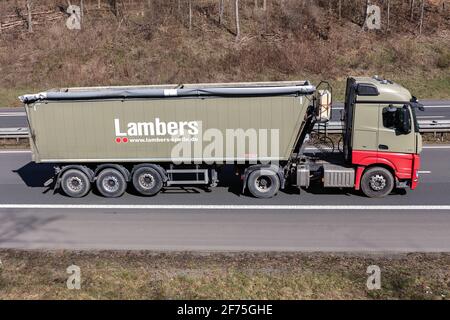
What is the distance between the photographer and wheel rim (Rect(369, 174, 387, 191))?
1204 centimetres

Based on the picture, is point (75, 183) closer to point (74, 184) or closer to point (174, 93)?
point (74, 184)

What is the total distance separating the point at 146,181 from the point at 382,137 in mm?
6299

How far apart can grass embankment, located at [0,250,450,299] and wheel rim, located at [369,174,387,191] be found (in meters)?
3.41

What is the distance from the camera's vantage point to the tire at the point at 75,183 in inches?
497

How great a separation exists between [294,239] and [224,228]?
163 centimetres

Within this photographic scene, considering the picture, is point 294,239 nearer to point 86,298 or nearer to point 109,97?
point 86,298

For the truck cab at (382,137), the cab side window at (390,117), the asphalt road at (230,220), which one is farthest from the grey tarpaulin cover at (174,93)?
the asphalt road at (230,220)

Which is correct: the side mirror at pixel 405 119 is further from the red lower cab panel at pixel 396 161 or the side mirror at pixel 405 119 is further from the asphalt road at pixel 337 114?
the asphalt road at pixel 337 114

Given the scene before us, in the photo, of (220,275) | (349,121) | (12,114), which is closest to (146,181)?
(220,275)

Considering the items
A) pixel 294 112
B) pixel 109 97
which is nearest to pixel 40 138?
pixel 109 97

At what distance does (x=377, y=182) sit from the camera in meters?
12.1

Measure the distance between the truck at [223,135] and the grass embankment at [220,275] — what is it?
3.47m

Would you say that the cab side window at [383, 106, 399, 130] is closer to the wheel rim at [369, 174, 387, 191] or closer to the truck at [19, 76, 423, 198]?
the truck at [19, 76, 423, 198]

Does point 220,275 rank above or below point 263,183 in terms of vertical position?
below
